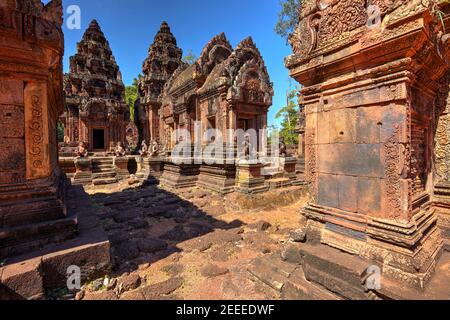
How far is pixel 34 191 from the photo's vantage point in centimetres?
308

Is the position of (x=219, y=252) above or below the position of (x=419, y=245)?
below

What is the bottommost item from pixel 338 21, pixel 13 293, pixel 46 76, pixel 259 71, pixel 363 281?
pixel 13 293

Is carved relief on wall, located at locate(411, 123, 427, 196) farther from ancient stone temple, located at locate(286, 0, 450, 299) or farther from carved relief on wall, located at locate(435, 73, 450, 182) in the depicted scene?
carved relief on wall, located at locate(435, 73, 450, 182)

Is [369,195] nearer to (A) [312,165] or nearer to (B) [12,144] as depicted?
(A) [312,165]

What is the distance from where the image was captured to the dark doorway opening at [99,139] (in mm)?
19969

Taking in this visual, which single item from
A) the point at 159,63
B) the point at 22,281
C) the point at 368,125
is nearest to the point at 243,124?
the point at 368,125

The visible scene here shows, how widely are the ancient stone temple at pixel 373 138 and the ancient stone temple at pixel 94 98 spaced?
2023 centimetres

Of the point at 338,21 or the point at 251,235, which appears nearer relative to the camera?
the point at 338,21

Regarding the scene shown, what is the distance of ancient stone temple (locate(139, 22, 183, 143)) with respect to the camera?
19.6m

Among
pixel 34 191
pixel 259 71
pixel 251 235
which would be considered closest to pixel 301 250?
pixel 251 235

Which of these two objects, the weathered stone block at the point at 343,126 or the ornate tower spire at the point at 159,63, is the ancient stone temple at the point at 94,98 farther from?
the weathered stone block at the point at 343,126

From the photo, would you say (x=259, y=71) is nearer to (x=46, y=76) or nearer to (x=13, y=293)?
(x=46, y=76)

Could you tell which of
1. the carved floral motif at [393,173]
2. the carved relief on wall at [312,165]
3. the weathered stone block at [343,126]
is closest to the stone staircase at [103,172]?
the carved relief on wall at [312,165]
